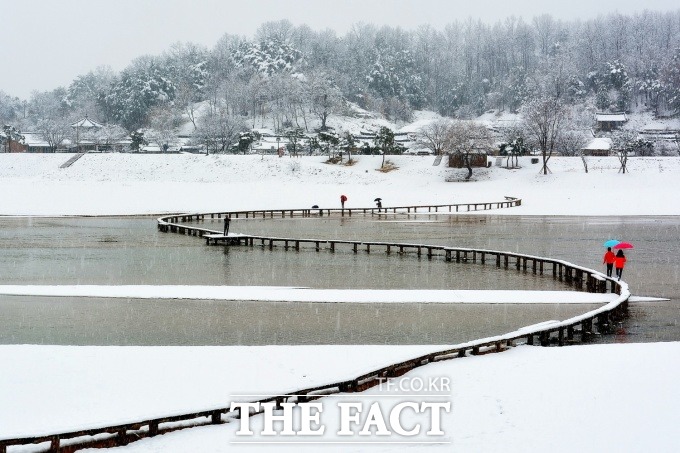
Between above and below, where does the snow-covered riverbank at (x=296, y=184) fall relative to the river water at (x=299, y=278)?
above

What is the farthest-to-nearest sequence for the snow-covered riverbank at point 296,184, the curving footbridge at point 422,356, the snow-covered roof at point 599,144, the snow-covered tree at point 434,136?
1. the snow-covered tree at point 434,136
2. the snow-covered roof at point 599,144
3. the snow-covered riverbank at point 296,184
4. the curving footbridge at point 422,356

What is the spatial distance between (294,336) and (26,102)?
134 meters

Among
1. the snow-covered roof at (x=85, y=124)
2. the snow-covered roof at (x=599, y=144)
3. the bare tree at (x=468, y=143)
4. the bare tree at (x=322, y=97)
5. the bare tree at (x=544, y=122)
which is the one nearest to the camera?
the bare tree at (x=468, y=143)

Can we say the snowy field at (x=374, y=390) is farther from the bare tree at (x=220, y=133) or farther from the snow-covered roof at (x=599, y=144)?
the bare tree at (x=220, y=133)

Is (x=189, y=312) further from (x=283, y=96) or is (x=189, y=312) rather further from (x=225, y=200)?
(x=283, y=96)

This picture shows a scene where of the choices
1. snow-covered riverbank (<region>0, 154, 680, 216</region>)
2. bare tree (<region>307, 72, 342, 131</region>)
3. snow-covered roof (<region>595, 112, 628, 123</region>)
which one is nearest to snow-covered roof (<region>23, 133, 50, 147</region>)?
snow-covered riverbank (<region>0, 154, 680, 216</region>)

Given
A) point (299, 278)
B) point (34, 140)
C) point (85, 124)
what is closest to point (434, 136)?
point (85, 124)

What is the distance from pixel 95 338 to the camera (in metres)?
14.3

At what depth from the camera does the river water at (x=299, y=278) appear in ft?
48.8

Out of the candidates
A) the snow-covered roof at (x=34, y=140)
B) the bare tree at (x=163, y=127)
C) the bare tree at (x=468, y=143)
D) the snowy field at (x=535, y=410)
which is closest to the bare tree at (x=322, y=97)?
the bare tree at (x=163, y=127)

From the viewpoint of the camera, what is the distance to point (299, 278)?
22.0m

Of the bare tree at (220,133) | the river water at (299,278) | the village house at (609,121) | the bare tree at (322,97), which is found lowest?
the river water at (299,278)

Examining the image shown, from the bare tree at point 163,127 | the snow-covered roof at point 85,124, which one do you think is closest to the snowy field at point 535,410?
the bare tree at point 163,127

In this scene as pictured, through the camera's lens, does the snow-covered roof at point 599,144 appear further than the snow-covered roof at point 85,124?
No
